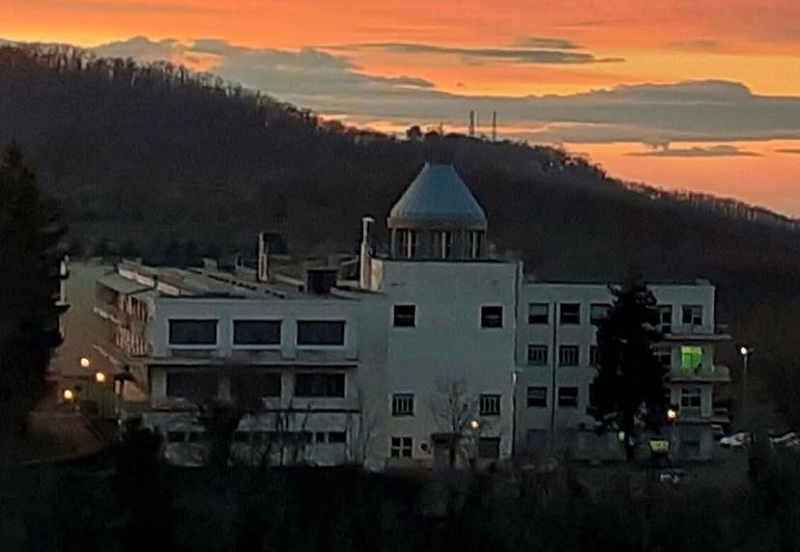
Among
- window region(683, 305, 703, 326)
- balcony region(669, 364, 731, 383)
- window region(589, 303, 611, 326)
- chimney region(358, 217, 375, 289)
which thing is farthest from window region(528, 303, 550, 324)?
chimney region(358, 217, 375, 289)

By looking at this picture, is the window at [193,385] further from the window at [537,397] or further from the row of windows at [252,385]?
the window at [537,397]

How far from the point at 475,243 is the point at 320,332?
2.92 meters

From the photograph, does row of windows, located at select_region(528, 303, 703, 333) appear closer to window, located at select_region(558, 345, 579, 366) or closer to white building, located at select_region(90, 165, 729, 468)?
window, located at select_region(558, 345, 579, 366)

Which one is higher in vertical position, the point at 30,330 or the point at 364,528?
the point at 30,330

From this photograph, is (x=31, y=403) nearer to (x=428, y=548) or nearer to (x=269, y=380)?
(x=269, y=380)

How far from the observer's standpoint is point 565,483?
80.8 feet

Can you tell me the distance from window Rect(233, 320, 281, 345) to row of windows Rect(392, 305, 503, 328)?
1855 millimetres

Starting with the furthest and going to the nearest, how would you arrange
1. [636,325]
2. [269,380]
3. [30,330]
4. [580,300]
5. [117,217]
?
[117,217] → [580,300] → [636,325] → [269,380] → [30,330]

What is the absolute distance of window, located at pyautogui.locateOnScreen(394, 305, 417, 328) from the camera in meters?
29.0

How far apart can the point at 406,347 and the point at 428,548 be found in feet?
22.2

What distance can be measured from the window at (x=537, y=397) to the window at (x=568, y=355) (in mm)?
549

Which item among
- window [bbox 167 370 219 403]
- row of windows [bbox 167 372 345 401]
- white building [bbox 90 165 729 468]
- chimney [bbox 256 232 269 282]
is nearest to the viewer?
row of windows [bbox 167 372 345 401]

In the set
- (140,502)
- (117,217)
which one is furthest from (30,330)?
(117,217)

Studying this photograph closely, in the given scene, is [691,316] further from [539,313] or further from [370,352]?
[370,352]
